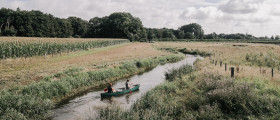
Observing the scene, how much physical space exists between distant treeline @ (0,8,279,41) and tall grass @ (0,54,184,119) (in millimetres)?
63545

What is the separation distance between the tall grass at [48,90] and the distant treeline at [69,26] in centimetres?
6355

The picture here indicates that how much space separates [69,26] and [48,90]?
99793 millimetres

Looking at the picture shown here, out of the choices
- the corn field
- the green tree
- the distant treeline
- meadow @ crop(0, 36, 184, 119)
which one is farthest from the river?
the green tree

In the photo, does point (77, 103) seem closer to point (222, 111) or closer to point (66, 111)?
point (66, 111)

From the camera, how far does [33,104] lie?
13.0m

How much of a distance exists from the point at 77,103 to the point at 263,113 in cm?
1300

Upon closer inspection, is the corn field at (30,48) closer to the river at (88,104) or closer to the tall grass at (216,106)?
the river at (88,104)

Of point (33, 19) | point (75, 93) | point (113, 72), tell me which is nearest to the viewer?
point (75, 93)

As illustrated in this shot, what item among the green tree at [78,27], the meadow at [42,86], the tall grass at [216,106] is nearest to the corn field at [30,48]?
the meadow at [42,86]

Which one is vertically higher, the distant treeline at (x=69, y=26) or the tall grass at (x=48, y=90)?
the distant treeline at (x=69, y=26)

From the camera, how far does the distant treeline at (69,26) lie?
79188mm

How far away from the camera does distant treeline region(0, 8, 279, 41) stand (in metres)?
79.2

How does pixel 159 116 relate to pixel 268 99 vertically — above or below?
below

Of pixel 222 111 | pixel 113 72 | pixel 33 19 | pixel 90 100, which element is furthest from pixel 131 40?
pixel 222 111
